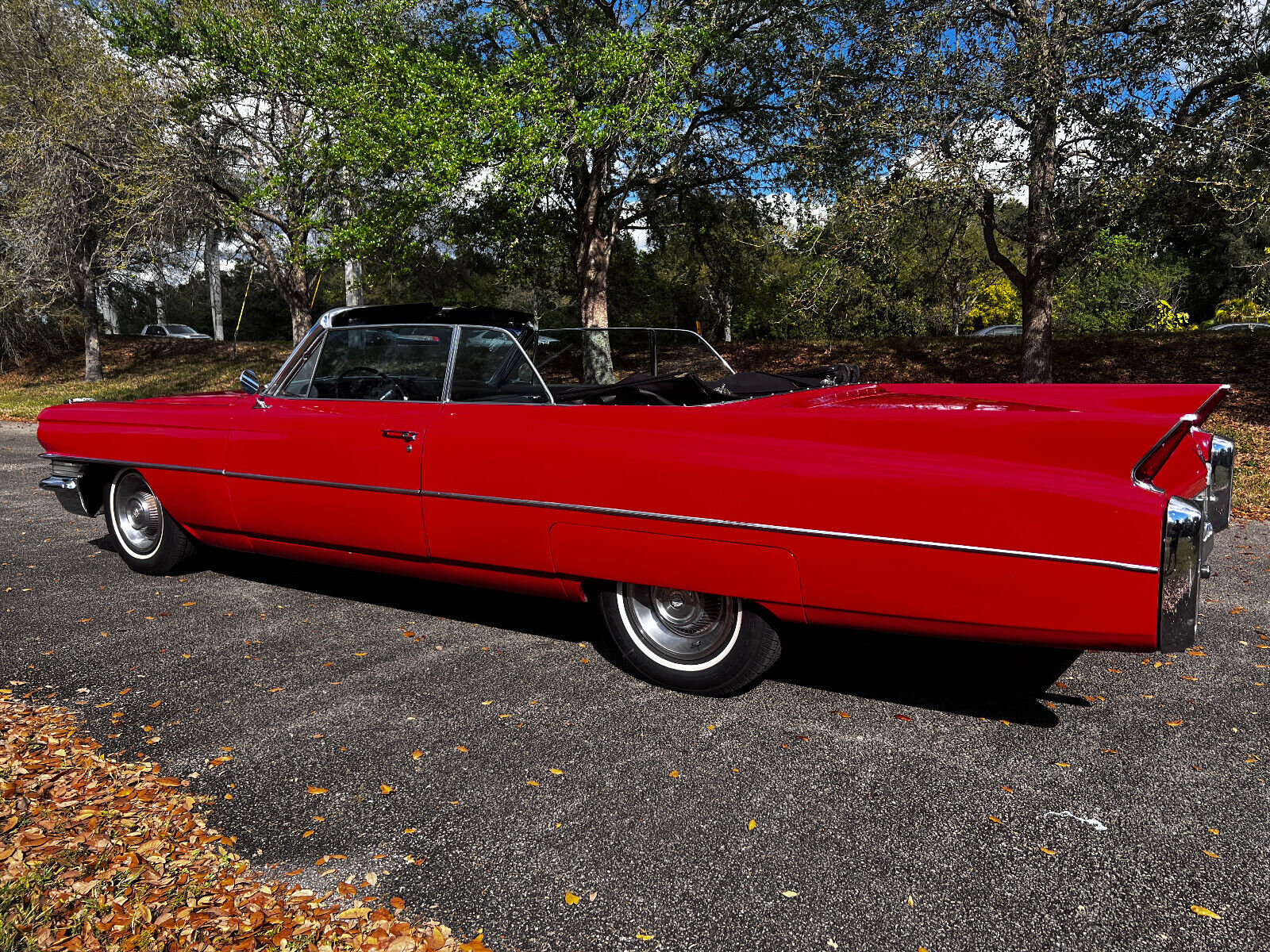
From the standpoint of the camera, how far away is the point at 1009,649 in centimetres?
388

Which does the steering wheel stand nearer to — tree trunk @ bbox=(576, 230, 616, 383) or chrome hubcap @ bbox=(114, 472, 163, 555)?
chrome hubcap @ bbox=(114, 472, 163, 555)

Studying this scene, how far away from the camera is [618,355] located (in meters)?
4.40

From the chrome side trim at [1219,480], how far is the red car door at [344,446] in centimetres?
335

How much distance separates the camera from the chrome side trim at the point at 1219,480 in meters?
3.37

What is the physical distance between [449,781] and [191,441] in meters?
2.89

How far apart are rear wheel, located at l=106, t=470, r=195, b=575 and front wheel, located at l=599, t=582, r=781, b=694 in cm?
301

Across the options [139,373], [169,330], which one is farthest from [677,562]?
[169,330]

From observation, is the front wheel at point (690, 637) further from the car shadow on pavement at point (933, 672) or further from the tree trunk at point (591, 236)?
the tree trunk at point (591, 236)

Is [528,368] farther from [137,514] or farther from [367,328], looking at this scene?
[137,514]

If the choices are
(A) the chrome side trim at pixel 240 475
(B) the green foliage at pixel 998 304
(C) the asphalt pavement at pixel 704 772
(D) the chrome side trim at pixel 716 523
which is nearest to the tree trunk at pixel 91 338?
(A) the chrome side trim at pixel 240 475

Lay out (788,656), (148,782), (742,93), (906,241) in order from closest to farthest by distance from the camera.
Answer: (148,782)
(788,656)
(906,241)
(742,93)

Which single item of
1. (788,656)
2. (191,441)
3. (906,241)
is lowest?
(788,656)

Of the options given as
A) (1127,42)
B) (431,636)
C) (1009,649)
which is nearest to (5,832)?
(431,636)

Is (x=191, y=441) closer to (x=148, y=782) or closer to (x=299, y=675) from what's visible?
(x=299, y=675)
